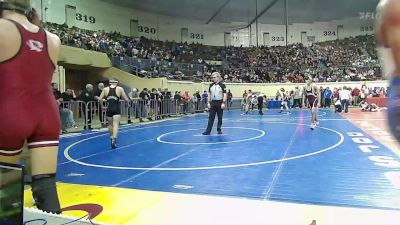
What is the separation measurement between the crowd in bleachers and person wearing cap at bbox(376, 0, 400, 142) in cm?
2228

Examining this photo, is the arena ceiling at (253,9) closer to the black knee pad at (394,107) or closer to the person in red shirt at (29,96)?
the person in red shirt at (29,96)

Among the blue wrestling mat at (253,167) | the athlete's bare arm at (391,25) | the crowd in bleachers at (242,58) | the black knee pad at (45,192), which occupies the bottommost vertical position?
the blue wrestling mat at (253,167)

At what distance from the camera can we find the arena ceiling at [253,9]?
111 feet

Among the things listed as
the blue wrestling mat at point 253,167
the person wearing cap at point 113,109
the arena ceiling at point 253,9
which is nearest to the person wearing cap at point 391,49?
the blue wrestling mat at point 253,167

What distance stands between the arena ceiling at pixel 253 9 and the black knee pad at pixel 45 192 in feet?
103

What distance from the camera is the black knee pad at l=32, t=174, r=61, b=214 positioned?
7.78 ft

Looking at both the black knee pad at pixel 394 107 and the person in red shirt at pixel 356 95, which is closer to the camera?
the black knee pad at pixel 394 107

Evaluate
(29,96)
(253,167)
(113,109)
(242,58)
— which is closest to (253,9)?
(242,58)

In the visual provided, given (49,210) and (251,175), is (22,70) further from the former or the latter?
(251,175)

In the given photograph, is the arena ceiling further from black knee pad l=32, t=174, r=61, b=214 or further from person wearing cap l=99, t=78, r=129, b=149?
black knee pad l=32, t=174, r=61, b=214

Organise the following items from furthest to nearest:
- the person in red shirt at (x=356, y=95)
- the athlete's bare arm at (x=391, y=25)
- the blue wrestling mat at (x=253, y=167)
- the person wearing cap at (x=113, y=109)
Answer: the person in red shirt at (x=356, y=95)
the person wearing cap at (x=113, y=109)
the blue wrestling mat at (x=253, y=167)
the athlete's bare arm at (x=391, y=25)

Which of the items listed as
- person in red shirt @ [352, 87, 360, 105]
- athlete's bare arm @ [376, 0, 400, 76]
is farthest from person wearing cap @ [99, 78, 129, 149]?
person in red shirt @ [352, 87, 360, 105]

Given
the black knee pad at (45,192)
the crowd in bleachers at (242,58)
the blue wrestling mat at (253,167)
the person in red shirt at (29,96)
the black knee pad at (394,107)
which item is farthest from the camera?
the crowd in bleachers at (242,58)

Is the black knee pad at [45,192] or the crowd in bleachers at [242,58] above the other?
the crowd in bleachers at [242,58]
